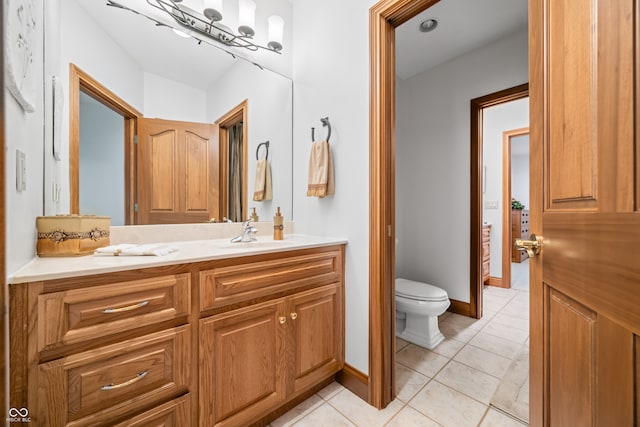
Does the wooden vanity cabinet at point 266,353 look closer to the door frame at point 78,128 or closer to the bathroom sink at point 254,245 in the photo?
the bathroom sink at point 254,245

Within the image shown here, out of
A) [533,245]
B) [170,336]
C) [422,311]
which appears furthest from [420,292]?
[170,336]

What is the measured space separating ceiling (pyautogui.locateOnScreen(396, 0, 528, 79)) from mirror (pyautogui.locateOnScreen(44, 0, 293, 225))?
3.75 feet

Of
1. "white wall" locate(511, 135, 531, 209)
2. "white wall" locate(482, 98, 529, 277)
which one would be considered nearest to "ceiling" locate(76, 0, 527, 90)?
"white wall" locate(482, 98, 529, 277)

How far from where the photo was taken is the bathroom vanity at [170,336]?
70 centimetres

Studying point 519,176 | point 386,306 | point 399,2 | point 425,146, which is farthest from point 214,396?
point 519,176

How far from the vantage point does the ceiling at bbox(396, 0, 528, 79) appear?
1.91 m

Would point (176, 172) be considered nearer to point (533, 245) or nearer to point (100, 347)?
point (100, 347)

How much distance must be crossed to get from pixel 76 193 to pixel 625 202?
176 centimetres

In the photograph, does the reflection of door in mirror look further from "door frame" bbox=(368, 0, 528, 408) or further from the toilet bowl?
the toilet bowl

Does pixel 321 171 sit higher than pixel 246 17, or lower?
lower

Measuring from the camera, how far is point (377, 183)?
1348 millimetres

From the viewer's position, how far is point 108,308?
2.59ft

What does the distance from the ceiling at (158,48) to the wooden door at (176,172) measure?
0.97ft

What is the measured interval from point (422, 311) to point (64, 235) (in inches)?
82.6
